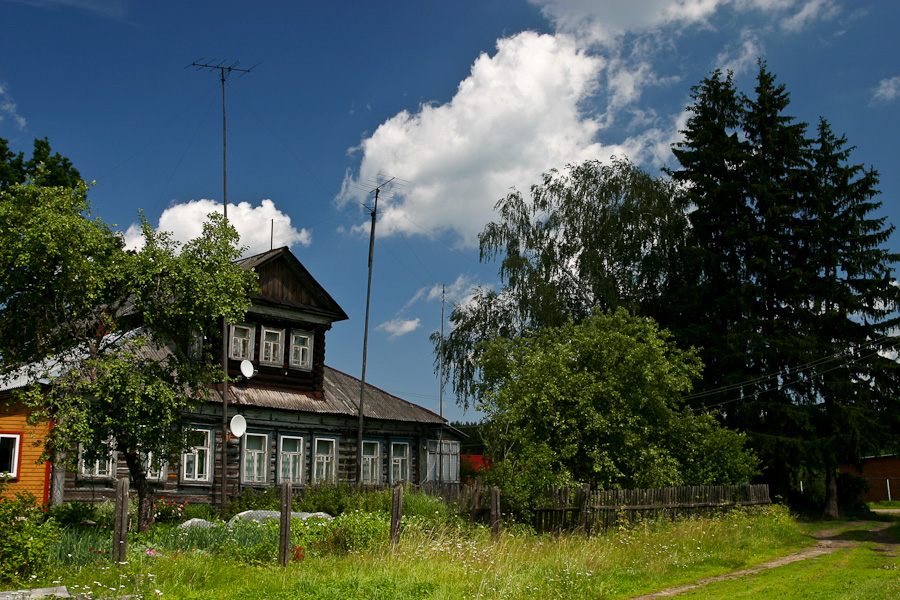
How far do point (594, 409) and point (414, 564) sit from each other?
9.71m

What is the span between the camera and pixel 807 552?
18.6 m

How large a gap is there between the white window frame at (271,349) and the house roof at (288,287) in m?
0.99

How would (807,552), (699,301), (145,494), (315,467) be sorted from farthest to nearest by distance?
(699,301)
(315,467)
(807,552)
(145,494)

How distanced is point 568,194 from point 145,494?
23.4 m

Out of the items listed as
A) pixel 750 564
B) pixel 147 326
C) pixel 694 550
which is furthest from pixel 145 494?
pixel 750 564

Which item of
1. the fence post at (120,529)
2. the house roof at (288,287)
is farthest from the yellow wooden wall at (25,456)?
the fence post at (120,529)

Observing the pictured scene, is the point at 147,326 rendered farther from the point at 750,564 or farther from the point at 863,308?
the point at 863,308

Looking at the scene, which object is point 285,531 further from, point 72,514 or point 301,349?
point 301,349

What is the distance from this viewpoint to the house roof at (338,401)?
25750 mm

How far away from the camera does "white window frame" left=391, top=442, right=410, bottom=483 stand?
97.7ft

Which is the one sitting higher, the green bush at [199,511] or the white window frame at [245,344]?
the white window frame at [245,344]

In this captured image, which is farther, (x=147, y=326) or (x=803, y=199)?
(x=803, y=199)

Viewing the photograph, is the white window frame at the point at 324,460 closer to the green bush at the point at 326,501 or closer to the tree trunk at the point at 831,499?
the green bush at the point at 326,501

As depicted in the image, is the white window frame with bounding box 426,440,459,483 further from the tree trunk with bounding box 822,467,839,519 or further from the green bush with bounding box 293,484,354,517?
the tree trunk with bounding box 822,467,839,519
